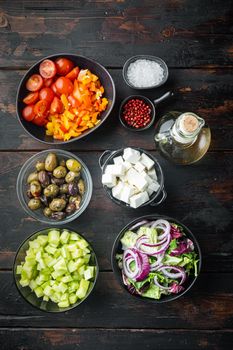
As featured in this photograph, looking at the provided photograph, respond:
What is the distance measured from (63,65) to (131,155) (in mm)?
510

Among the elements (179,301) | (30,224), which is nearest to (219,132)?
(179,301)

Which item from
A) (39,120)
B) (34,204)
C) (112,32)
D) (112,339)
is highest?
(112,32)

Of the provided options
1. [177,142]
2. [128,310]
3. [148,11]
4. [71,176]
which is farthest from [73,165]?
[148,11]

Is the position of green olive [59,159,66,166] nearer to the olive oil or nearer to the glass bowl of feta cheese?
the glass bowl of feta cheese

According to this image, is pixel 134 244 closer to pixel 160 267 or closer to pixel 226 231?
pixel 160 267

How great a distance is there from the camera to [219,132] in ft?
7.12

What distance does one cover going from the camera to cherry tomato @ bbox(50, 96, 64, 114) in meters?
2.09

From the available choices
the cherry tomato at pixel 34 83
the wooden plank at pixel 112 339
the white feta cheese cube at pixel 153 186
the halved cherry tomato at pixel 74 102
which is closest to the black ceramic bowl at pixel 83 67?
the cherry tomato at pixel 34 83

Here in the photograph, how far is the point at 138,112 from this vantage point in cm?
210

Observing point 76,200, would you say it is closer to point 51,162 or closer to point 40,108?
point 51,162

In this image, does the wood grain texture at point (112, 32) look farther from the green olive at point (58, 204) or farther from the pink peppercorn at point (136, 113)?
the green olive at point (58, 204)

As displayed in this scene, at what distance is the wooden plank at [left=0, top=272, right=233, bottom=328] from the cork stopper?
72 cm

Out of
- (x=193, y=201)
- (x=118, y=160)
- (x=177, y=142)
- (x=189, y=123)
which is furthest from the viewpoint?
(x=193, y=201)

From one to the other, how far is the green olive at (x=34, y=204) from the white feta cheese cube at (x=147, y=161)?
0.49 meters
